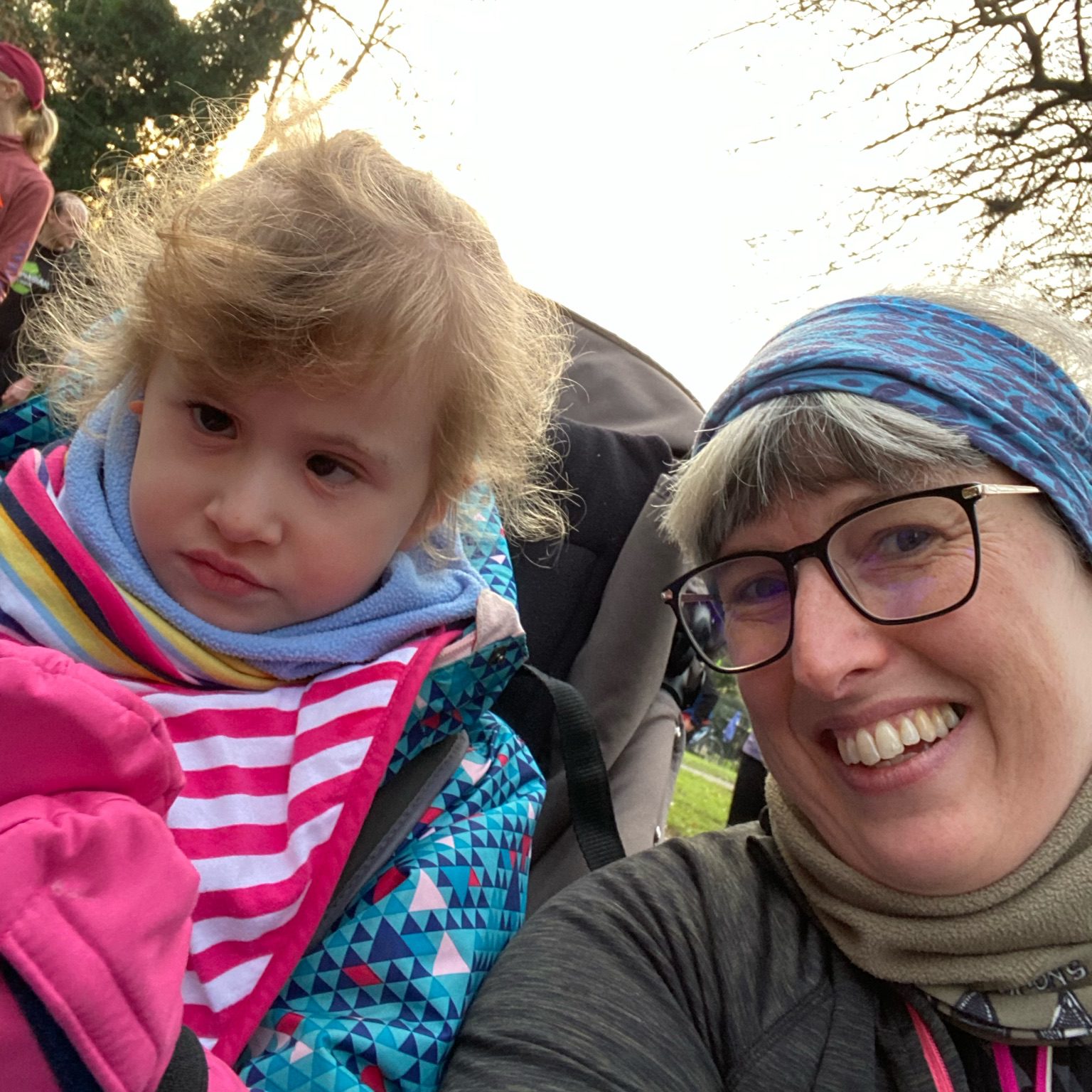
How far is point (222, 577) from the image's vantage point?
4.99 ft

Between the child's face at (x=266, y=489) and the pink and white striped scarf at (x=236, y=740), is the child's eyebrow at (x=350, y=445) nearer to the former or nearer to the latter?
the child's face at (x=266, y=489)

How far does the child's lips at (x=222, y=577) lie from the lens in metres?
1.51

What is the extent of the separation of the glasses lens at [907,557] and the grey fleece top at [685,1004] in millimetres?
531

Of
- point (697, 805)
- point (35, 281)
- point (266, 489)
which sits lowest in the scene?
point (697, 805)

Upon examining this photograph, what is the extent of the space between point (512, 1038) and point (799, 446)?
906mm

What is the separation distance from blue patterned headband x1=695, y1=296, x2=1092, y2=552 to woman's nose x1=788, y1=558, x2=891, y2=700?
28 cm

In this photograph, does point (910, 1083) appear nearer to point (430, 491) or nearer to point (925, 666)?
point (925, 666)

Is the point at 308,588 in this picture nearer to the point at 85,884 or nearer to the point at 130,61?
the point at 85,884

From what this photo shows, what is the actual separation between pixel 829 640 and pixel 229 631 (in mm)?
881

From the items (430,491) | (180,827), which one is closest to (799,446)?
(430,491)

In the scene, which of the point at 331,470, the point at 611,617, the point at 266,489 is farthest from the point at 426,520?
the point at 611,617

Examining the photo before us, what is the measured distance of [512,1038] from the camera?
1313 millimetres

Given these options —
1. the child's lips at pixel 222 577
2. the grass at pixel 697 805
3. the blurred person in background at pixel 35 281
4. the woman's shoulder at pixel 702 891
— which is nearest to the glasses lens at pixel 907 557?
the woman's shoulder at pixel 702 891

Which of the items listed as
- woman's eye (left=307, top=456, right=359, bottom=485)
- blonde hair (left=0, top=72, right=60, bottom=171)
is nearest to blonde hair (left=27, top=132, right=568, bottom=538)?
woman's eye (left=307, top=456, right=359, bottom=485)
